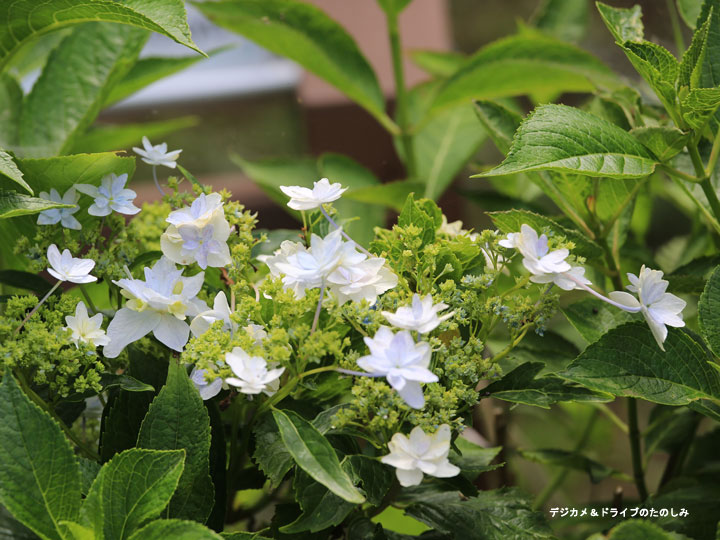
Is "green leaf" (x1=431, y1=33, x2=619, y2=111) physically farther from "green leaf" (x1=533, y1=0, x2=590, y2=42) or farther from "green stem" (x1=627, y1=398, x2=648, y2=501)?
"green stem" (x1=627, y1=398, x2=648, y2=501)

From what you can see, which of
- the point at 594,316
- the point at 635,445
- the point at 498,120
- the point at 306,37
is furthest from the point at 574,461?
the point at 306,37

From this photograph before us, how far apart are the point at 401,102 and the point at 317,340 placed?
Result: 1.99 feet

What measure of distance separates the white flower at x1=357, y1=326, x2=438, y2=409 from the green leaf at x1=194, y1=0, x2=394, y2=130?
55 cm

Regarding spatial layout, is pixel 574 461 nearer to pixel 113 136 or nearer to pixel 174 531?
pixel 174 531

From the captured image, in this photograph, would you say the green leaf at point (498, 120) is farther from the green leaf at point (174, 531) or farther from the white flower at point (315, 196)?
the green leaf at point (174, 531)

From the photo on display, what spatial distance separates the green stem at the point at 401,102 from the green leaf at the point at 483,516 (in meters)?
0.53

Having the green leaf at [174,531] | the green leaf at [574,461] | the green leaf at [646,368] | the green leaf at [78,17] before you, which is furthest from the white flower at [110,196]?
the green leaf at [574,461]

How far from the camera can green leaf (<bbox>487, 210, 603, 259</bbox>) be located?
546 mm

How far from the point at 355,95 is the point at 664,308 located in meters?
0.57

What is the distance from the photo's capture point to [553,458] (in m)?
0.76

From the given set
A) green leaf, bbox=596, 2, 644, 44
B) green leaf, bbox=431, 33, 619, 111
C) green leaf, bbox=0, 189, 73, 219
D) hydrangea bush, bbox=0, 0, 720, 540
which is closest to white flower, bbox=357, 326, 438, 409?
hydrangea bush, bbox=0, 0, 720, 540

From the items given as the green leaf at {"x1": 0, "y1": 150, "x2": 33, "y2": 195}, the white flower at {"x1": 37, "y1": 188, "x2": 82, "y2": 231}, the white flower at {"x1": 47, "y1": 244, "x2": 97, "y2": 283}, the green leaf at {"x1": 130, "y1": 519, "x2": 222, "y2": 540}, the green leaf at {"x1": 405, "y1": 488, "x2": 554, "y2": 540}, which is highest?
the green leaf at {"x1": 0, "y1": 150, "x2": 33, "y2": 195}

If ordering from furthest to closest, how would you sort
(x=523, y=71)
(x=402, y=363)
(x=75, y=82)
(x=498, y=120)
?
(x=523, y=71) < (x=75, y=82) < (x=498, y=120) < (x=402, y=363)

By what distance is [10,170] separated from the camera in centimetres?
48
